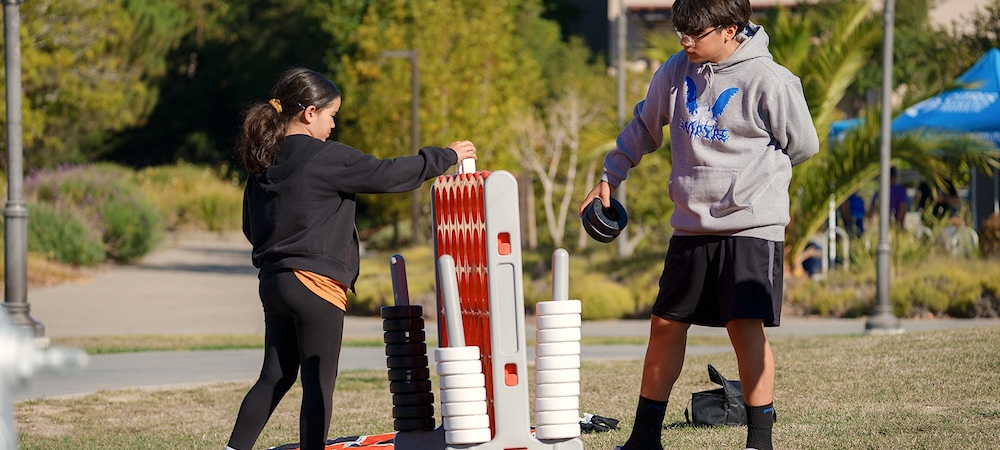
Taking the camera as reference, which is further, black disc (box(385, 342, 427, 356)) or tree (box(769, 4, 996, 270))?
tree (box(769, 4, 996, 270))

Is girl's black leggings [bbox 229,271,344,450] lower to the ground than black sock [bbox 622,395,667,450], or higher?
higher

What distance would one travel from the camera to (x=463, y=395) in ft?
13.5

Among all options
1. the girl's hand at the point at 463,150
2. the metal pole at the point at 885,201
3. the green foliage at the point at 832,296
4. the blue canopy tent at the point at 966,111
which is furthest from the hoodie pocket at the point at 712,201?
the blue canopy tent at the point at 966,111

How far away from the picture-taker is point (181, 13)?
154 feet

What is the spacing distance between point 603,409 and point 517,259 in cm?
261

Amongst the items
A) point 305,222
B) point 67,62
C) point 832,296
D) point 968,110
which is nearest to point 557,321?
point 305,222

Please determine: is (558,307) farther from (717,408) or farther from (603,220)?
(717,408)

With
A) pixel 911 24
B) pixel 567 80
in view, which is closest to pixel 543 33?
pixel 567 80

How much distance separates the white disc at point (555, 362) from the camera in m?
4.14

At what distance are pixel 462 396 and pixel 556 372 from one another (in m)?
0.31

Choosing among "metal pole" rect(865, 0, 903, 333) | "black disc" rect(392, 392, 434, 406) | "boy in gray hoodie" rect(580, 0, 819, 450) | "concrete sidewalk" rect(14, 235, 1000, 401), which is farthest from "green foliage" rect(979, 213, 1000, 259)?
"black disc" rect(392, 392, 434, 406)

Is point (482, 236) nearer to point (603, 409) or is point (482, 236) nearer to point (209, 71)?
point (603, 409)

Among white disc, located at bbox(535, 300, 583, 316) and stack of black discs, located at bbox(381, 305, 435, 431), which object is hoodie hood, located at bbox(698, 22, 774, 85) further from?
stack of black discs, located at bbox(381, 305, 435, 431)

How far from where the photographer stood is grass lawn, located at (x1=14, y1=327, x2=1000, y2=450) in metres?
5.23
